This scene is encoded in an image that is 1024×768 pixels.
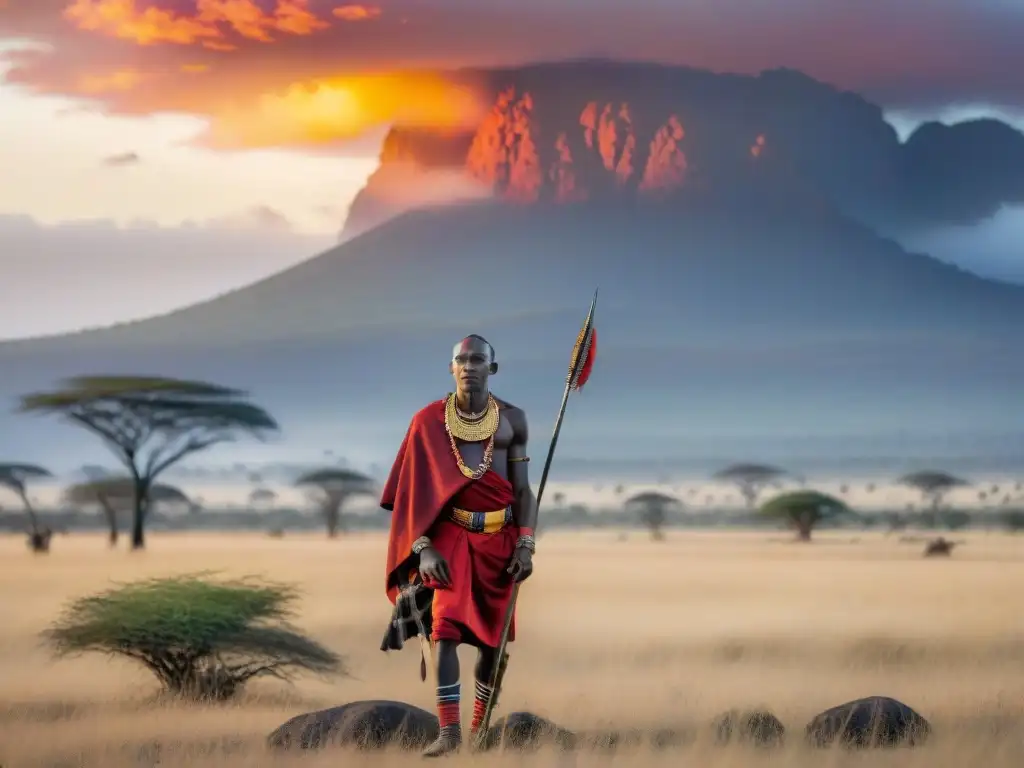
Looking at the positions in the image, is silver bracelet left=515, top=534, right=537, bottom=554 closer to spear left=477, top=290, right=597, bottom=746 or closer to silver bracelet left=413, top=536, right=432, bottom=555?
spear left=477, top=290, right=597, bottom=746

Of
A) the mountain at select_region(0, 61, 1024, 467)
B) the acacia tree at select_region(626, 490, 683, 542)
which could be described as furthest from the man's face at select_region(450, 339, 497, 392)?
the mountain at select_region(0, 61, 1024, 467)

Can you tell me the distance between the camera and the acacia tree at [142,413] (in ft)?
181

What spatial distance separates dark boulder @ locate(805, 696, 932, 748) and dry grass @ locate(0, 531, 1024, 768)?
20 centimetres

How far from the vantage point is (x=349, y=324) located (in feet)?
616

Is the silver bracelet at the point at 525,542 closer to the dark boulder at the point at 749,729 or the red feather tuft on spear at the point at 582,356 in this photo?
the red feather tuft on spear at the point at 582,356

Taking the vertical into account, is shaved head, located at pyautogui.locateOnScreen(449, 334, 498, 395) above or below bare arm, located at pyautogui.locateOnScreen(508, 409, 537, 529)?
above

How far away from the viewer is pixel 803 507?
65.8 m

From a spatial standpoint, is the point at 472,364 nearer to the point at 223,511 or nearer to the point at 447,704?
the point at 447,704

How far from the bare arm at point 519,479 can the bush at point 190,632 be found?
413cm

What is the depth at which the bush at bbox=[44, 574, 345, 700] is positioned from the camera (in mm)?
15789

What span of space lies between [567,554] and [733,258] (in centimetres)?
14240

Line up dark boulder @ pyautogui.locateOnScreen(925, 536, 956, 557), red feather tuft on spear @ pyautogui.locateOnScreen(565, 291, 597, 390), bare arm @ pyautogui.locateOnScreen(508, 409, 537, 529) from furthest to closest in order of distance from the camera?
dark boulder @ pyautogui.locateOnScreen(925, 536, 956, 557) < red feather tuft on spear @ pyautogui.locateOnScreen(565, 291, 597, 390) < bare arm @ pyautogui.locateOnScreen(508, 409, 537, 529)

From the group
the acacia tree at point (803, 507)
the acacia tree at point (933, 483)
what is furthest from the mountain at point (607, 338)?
the acacia tree at point (803, 507)

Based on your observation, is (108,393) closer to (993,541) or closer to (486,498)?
(993,541)
